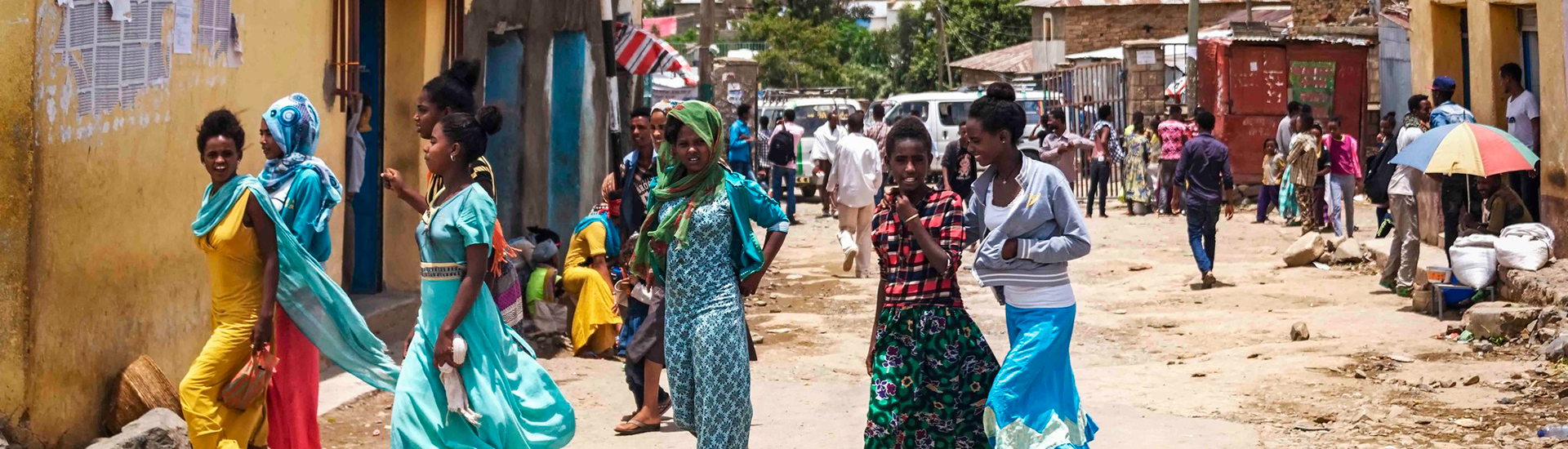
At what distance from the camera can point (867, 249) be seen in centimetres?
1391

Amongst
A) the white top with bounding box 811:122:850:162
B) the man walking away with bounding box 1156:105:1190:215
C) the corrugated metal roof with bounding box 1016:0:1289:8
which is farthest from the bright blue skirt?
the corrugated metal roof with bounding box 1016:0:1289:8

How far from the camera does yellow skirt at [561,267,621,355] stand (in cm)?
891

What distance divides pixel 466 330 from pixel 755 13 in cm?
4798

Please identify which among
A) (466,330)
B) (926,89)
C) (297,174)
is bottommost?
(466,330)

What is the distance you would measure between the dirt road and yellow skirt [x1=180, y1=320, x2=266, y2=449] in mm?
1524

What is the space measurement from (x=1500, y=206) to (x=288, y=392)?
811 cm

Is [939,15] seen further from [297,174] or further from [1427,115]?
[297,174]

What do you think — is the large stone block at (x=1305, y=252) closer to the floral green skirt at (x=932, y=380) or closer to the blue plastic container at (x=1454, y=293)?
the blue plastic container at (x=1454, y=293)

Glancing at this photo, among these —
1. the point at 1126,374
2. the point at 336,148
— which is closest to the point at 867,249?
the point at 1126,374

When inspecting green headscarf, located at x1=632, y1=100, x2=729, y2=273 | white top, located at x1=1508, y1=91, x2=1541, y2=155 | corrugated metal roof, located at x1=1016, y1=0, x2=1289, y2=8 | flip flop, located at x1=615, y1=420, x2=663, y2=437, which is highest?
corrugated metal roof, located at x1=1016, y1=0, x2=1289, y2=8

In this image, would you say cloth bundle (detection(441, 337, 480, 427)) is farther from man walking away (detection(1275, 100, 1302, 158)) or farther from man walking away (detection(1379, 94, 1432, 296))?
man walking away (detection(1275, 100, 1302, 158))

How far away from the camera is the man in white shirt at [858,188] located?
44.8 feet

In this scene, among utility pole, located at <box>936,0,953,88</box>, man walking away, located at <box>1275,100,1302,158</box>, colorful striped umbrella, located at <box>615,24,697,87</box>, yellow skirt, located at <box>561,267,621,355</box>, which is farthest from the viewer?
utility pole, located at <box>936,0,953,88</box>

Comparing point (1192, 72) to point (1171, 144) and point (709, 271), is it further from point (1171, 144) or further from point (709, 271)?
point (709, 271)
